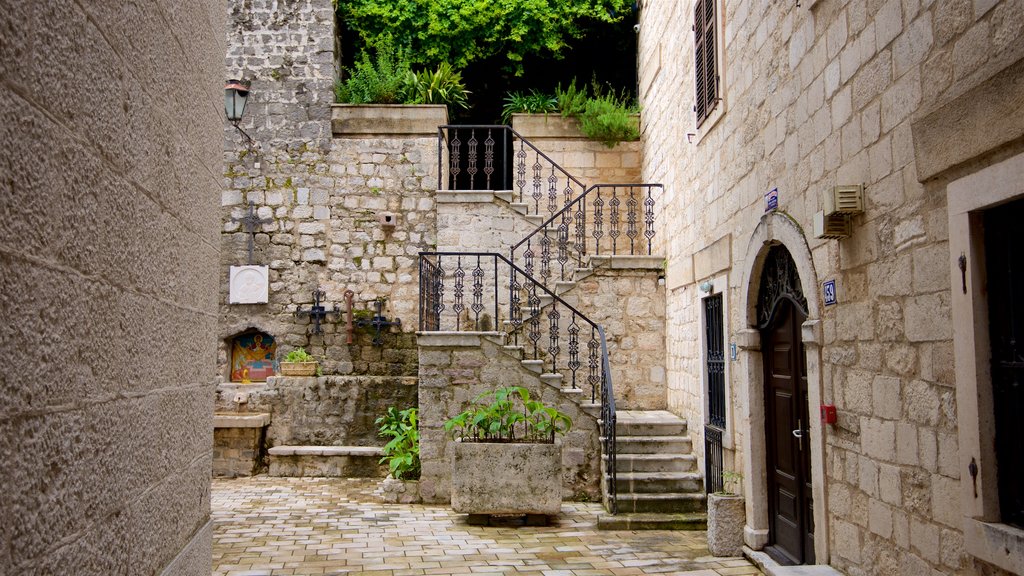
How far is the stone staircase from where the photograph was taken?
7.00m

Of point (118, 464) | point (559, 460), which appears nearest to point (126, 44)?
point (118, 464)

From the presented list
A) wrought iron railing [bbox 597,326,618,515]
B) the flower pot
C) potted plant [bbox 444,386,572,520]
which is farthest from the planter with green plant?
potted plant [bbox 444,386,572,520]

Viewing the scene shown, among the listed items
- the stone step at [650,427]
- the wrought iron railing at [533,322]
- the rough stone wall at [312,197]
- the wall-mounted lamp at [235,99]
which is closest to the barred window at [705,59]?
the wrought iron railing at [533,322]

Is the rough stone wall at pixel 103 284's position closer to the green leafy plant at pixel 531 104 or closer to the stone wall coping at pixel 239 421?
the stone wall coping at pixel 239 421

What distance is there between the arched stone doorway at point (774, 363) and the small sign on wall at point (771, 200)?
0.23 feet

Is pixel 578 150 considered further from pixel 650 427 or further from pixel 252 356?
pixel 252 356

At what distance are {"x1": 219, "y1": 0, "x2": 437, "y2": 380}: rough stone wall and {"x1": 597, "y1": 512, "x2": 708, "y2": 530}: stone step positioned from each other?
177 inches

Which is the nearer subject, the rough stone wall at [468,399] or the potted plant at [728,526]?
the potted plant at [728,526]

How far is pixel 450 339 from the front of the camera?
822 cm

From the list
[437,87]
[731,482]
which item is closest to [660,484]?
[731,482]

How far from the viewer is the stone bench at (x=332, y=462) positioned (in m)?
9.69

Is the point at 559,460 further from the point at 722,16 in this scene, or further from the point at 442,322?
the point at 722,16

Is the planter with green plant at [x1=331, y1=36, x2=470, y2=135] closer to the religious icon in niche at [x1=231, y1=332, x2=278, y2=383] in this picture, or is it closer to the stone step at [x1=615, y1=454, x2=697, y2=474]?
the religious icon in niche at [x1=231, y1=332, x2=278, y2=383]

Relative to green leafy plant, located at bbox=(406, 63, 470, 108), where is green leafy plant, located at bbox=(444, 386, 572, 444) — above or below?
below
